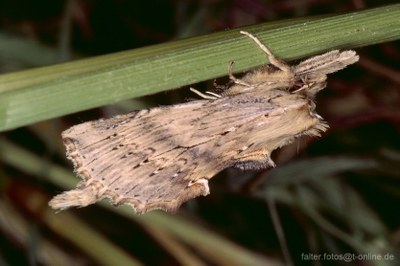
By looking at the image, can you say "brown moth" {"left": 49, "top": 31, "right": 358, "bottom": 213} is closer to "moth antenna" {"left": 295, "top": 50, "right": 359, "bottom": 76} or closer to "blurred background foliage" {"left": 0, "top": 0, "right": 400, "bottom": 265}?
"moth antenna" {"left": 295, "top": 50, "right": 359, "bottom": 76}

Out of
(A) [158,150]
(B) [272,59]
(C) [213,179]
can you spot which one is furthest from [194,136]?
(C) [213,179]

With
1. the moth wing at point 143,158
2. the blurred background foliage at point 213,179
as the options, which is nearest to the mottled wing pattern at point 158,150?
the moth wing at point 143,158

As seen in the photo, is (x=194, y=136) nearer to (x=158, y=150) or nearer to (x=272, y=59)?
(x=158, y=150)

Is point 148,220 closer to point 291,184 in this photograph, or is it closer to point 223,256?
point 223,256

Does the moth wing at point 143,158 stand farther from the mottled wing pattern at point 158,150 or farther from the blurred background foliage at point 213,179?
the blurred background foliage at point 213,179

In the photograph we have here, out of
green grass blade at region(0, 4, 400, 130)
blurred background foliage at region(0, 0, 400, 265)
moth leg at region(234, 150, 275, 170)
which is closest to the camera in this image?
green grass blade at region(0, 4, 400, 130)

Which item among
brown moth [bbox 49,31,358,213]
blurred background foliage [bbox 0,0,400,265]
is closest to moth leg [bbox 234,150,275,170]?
brown moth [bbox 49,31,358,213]
